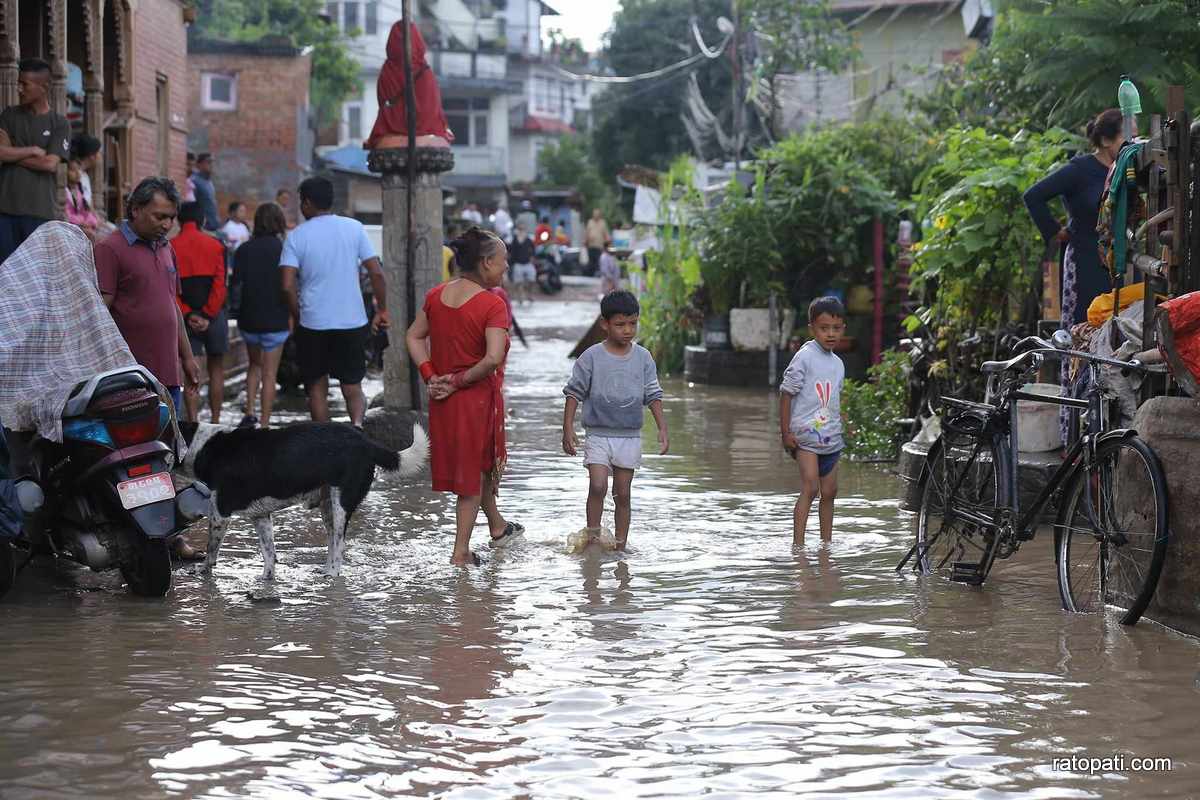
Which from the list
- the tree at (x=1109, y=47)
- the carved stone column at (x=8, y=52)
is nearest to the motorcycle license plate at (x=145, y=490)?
the carved stone column at (x=8, y=52)

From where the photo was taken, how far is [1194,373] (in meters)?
6.20

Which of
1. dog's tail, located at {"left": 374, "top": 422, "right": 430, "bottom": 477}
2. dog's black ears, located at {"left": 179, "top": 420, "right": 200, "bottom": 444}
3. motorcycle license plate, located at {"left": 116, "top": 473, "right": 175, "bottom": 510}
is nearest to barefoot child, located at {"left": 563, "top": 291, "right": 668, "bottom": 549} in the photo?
dog's tail, located at {"left": 374, "top": 422, "right": 430, "bottom": 477}

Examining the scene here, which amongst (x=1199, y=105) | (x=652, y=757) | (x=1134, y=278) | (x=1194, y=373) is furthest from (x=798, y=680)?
(x=1199, y=105)

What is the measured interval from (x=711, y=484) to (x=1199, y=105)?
167 inches

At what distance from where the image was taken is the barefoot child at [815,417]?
879cm

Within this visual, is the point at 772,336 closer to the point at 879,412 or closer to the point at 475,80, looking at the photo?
the point at 879,412

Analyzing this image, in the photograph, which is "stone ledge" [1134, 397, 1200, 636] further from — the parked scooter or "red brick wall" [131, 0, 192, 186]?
the parked scooter

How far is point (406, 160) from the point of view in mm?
13242

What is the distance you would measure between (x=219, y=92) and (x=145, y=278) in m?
31.6

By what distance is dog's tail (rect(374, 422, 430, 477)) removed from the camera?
25.5ft

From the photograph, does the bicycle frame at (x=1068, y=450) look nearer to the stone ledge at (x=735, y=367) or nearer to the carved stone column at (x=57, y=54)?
the carved stone column at (x=57, y=54)

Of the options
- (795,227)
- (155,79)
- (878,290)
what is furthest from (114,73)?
(878,290)

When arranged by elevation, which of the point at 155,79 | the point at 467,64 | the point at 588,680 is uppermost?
the point at 467,64

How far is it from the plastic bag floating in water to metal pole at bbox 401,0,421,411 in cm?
440
